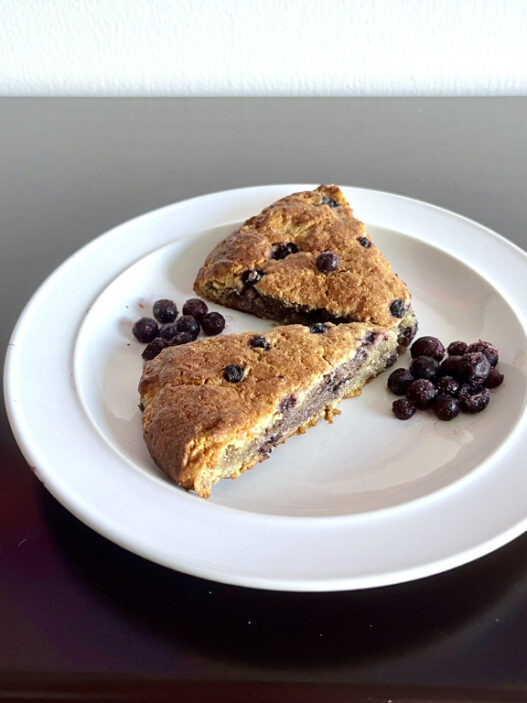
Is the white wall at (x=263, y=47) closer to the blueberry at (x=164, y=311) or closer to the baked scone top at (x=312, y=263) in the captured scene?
the baked scone top at (x=312, y=263)

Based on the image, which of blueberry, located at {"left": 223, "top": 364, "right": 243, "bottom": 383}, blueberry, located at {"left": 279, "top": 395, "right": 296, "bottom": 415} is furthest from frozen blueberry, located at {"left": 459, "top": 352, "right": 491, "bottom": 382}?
blueberry, located at {"left": 223, "top": 364, "right": 243, "bottom": 383}

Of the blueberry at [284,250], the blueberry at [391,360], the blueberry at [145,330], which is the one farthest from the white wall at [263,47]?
the blueberry at [391,360]

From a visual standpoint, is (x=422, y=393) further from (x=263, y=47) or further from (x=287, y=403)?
(x=263, y=47)

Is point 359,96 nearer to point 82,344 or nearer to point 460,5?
point 460,5

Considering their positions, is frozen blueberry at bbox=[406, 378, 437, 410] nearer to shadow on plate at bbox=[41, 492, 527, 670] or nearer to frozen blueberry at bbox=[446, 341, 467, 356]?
frozen blueberry at bbox=[446, 341, 467, 356]

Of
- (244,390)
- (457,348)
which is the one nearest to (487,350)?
(457,348)

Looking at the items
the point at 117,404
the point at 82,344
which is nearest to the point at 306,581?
the point at 117,404
